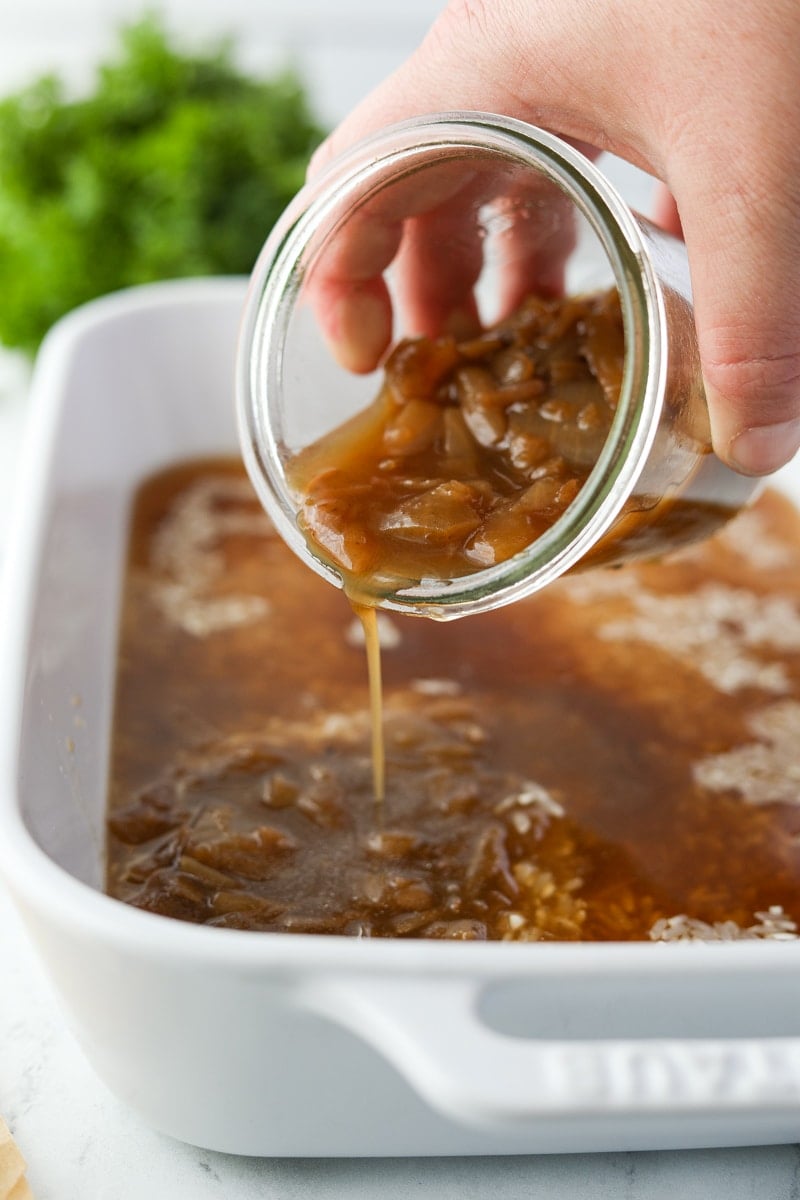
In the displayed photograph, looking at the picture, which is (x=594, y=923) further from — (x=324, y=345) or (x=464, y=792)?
(x=324, y=345)

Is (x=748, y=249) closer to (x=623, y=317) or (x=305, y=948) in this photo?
(x=623, y=317)

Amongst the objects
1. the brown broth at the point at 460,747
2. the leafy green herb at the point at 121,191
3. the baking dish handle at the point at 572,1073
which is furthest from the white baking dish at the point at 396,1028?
the leafy green herb at the point at 121,191

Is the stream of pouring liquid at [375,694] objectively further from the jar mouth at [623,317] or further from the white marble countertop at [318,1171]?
the white marble countertop at [318,1171]

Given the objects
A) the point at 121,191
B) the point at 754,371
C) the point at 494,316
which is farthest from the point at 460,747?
the point at 121,191

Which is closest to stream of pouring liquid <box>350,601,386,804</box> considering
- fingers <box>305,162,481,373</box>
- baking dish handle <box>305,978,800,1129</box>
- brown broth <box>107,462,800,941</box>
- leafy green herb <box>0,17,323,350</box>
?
brown broth <box>107,462,800,941</box>

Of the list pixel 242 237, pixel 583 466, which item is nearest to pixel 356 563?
pixel 583 466
